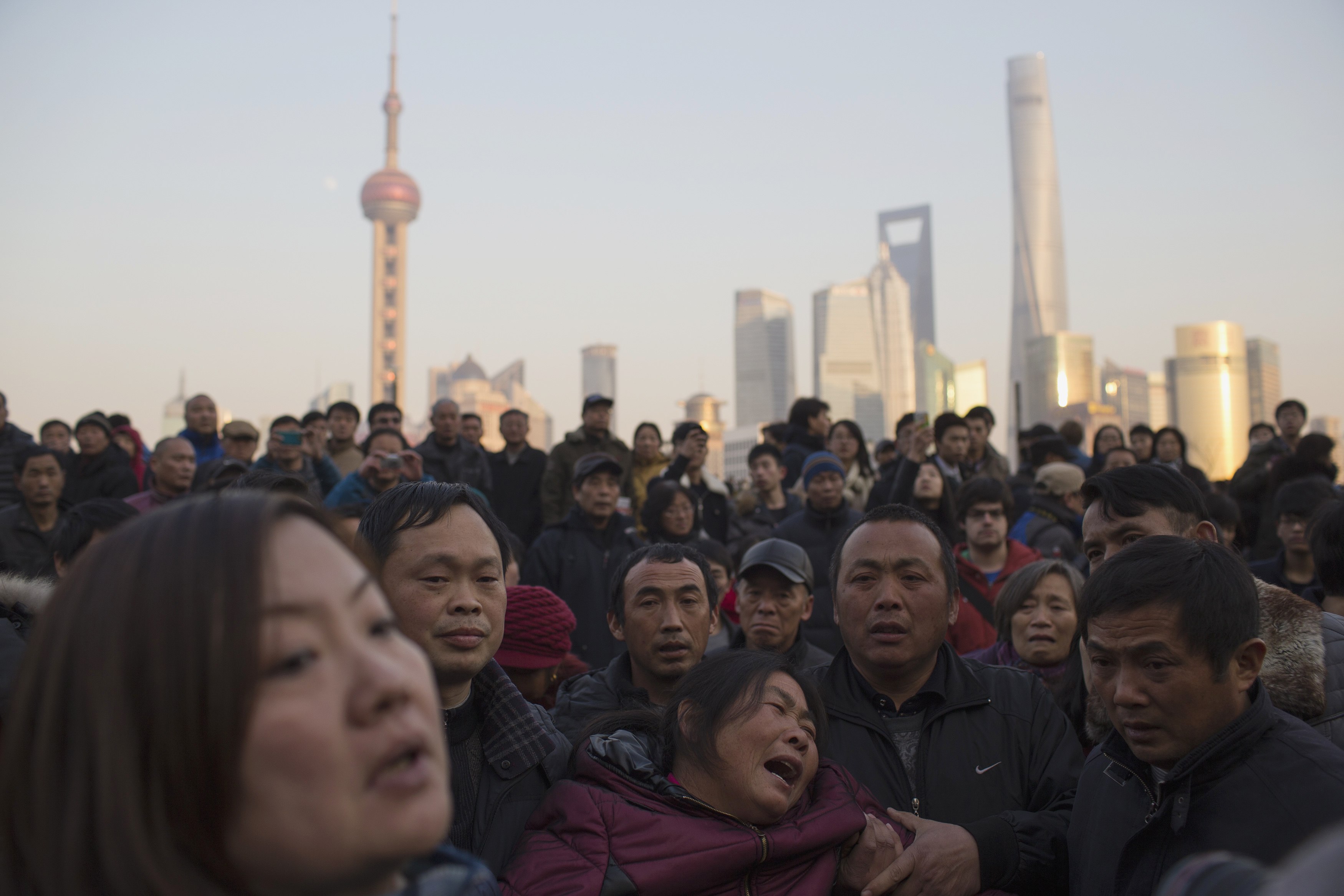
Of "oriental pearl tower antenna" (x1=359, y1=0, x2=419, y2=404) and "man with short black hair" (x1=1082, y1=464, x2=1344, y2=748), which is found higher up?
"oriental pearl tower antenna" (x1=359, y1=0, x2=419, y2=404)

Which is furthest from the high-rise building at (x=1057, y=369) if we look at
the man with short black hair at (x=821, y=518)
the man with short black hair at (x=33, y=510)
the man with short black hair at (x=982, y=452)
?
the man with short black hair at (x=33, y=510)

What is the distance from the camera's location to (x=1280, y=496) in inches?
255

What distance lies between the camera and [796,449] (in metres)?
10.3

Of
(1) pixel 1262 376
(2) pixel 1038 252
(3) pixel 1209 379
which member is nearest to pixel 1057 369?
(3) pixel 1209 379

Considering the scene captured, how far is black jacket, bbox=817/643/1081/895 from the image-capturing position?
10.5ft

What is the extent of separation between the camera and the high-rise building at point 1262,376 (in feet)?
400

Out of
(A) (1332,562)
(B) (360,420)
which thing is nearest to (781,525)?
(A) (1332,562)

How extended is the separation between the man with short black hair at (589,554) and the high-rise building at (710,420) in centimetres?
201

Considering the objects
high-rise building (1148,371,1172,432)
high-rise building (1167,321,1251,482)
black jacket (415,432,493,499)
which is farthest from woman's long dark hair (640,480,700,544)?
high-rise building (1148,371,1172,432)

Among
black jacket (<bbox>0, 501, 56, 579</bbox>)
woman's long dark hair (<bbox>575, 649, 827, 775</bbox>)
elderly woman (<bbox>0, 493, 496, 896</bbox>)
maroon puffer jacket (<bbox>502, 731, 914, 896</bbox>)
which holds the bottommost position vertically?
maroon puffer jacket (<bbox>502, 731, 914, 896</bbox>)

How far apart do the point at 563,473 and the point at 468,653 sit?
6885 mm

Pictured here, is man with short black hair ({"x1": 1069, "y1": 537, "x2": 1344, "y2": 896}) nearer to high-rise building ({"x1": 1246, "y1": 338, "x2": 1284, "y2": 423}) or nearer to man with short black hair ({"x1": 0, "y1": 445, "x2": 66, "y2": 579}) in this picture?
man with short black hair ({"x1": 0, "y1": 445, "x2": 66, "y2": 579})

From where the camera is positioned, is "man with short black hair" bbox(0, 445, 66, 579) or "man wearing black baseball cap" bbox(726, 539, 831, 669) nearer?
"man wearing black baseball cap" bbox(726, 539, 831, 669)

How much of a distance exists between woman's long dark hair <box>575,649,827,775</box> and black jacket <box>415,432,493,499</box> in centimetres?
660
